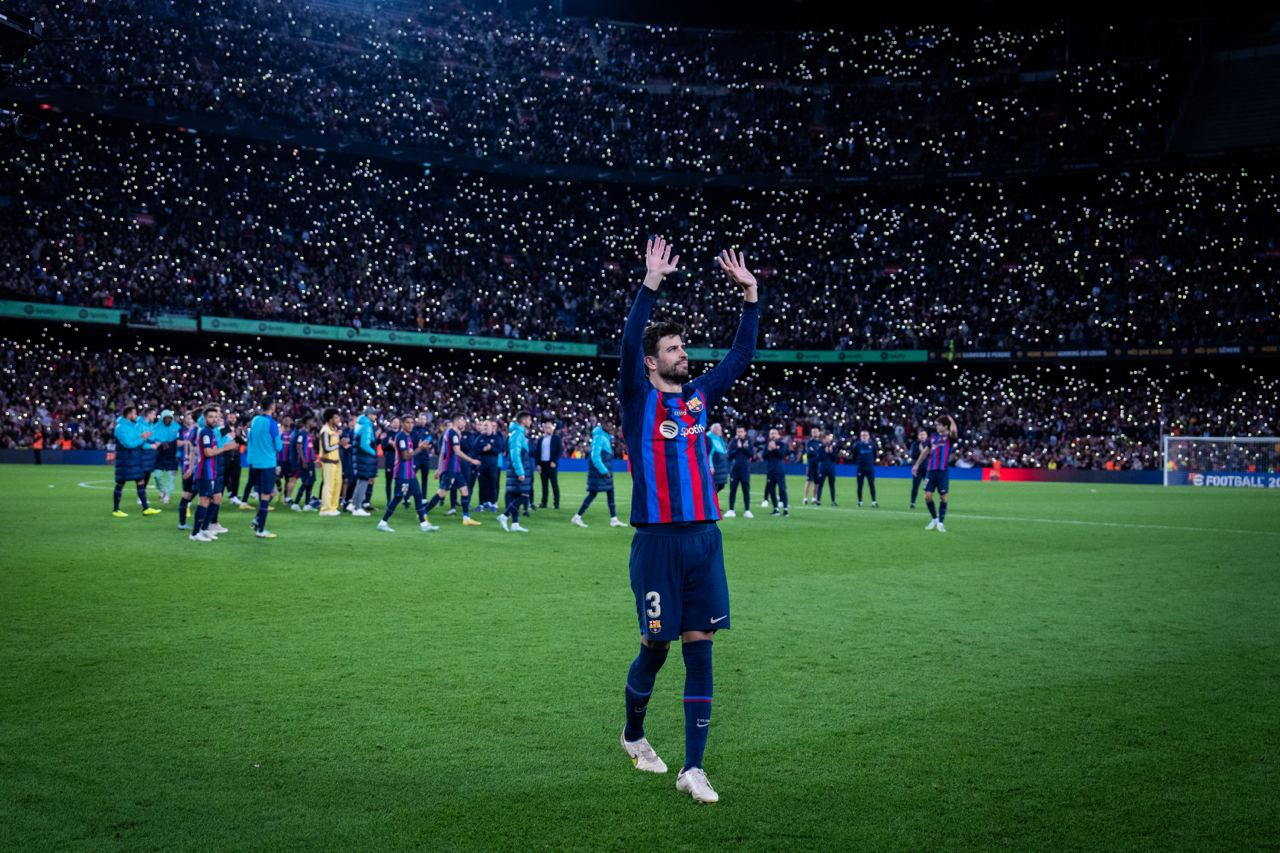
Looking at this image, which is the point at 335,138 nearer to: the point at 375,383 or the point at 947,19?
the point at 375,383

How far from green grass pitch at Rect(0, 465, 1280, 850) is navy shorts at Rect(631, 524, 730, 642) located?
0.80 m

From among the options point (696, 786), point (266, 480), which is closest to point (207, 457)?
point (266, 480)

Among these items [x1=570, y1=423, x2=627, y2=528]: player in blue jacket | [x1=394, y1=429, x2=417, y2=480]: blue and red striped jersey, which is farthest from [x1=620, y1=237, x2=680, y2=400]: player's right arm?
[x1=570, y1=423, x2=627, y2=528]: player in blue jacket

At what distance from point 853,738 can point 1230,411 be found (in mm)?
50971

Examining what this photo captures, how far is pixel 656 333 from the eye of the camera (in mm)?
5031

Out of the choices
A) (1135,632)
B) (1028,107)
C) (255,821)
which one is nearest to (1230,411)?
(1028,107)

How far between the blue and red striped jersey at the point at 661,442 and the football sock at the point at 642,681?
2.23 feet

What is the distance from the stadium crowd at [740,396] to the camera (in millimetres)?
41469

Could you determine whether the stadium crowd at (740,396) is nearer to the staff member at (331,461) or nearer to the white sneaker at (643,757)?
the staff member at (331,461)

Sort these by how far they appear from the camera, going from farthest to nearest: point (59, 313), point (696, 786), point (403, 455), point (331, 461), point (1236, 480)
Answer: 1. point (1236, 480)
2. point (59, 313)
3. point (331, 461)
4. point (403, 455)
5. point (696, 786)

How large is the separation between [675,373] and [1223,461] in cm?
4386

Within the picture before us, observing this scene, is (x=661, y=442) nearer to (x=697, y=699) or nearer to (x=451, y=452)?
(x=697, y=699)

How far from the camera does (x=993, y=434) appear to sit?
5109 centimetres

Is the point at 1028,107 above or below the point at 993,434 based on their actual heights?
above
